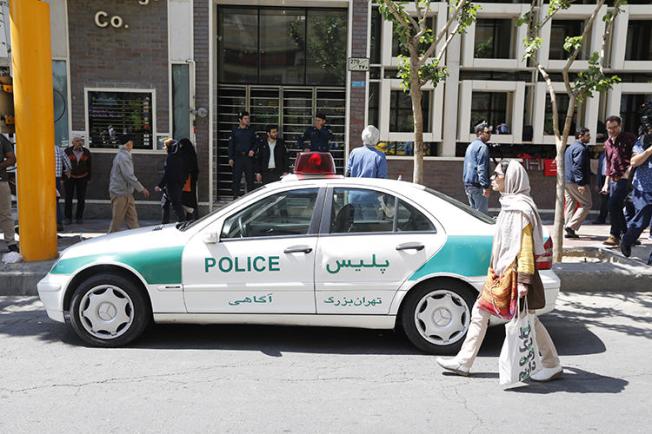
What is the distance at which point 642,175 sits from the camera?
877cm

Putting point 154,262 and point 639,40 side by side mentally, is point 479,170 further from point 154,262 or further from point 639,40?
point 639,40

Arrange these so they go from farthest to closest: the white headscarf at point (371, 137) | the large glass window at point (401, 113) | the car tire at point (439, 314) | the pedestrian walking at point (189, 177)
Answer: the large glass window at point (401, 113) < the pedestrian walking at point (189, 177) < the white headscarf at point (371, 137) < the car tire at point (439, 314)

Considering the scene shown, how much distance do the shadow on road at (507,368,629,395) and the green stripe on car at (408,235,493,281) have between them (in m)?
1.00

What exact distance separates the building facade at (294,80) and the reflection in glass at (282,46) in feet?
0.07

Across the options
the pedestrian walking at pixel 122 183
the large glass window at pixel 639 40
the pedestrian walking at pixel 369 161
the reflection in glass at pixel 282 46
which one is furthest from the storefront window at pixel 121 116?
the large glass window at pixel 639 40

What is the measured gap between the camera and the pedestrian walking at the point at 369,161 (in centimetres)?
853

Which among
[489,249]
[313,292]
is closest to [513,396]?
[489,249]

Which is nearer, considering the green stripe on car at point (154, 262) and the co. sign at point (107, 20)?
the green stripe on car at point (154, 262)

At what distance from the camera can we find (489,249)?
213 inches

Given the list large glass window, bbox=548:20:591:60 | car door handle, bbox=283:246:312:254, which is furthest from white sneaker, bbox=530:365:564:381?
large glass window, bbox=548:20:591:60

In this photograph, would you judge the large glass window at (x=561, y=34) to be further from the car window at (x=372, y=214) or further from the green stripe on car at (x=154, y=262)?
the green stripe on car at (x=154, y=262)

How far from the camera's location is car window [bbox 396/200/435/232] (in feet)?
18.2

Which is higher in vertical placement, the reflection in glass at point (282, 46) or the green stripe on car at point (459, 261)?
the reflection in glass at point (282, 46)

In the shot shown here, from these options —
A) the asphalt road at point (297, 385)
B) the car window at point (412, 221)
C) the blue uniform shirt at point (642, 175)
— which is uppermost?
the blue uniform shirt at point (642, 175)
